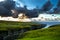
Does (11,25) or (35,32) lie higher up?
(11,25)

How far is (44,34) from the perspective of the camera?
9.43 ft

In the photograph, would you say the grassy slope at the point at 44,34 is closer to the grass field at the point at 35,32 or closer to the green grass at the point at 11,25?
the grass field at the point at 35,32

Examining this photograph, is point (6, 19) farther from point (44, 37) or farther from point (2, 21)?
point (44, 37)

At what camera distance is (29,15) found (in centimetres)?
291

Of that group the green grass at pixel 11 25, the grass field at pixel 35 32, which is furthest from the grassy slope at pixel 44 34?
the green grass at pixel 11 25

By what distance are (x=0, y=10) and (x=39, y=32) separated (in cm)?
74

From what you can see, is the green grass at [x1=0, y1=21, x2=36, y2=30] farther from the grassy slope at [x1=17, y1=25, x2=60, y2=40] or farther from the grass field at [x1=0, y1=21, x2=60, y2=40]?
the grassy slope at [x1=17, y1=25, x2=60, y2=40]

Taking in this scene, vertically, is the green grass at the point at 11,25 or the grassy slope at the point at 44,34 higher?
the green grass at the point at 11,25

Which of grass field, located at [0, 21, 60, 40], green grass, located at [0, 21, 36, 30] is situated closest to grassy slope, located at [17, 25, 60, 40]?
grass field, located at [0, 21, 60, 40]

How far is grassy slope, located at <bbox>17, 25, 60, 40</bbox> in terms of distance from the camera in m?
2.83

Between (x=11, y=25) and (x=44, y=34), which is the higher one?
(x=11, y=25)

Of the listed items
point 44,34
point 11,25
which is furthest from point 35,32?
point 11,25

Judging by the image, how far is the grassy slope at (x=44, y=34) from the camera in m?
2.83

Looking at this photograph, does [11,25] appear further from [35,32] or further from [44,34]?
[44,34]
